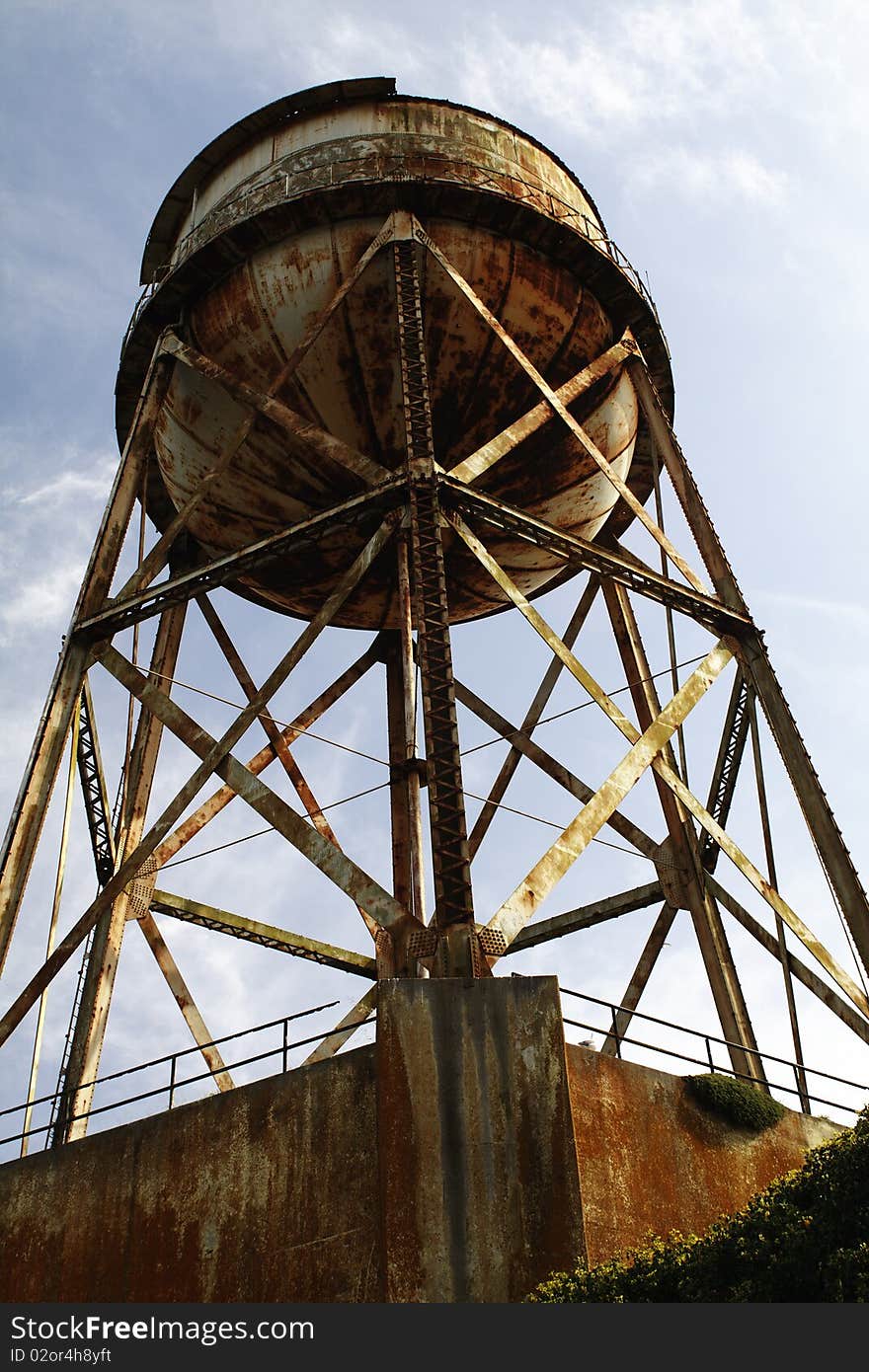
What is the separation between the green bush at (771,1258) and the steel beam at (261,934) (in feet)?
23.1

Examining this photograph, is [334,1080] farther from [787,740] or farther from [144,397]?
[144,397]

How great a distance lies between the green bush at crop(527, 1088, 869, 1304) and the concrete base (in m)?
0.36

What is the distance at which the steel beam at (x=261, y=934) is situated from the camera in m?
14.0

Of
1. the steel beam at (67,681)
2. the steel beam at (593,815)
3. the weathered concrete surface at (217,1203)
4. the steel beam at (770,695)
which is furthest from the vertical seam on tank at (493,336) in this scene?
the weathered concrete surface at (217,1203)

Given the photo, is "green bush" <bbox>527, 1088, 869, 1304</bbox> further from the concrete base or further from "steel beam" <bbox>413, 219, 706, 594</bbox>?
"steel beam" <bbox>413, 219, 706, 594</bbox>

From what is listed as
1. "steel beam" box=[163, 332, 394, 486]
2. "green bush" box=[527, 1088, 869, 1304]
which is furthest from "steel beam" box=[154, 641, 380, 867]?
"green bush" box=[527, 1088, 869, 1304]

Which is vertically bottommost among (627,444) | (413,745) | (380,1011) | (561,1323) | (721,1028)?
(561,1323)

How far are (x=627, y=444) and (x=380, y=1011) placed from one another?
9.14 metres

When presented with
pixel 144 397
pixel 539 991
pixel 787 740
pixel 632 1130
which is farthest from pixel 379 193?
pixel 632 1130

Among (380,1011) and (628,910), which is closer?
(380,1011)

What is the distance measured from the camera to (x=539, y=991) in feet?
26.7

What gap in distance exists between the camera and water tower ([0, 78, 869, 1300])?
11.5 meters

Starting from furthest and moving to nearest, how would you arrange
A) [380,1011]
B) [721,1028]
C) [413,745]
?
[413,745]
[721,1028]
[380,1011]

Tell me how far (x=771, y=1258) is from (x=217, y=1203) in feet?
12.1
